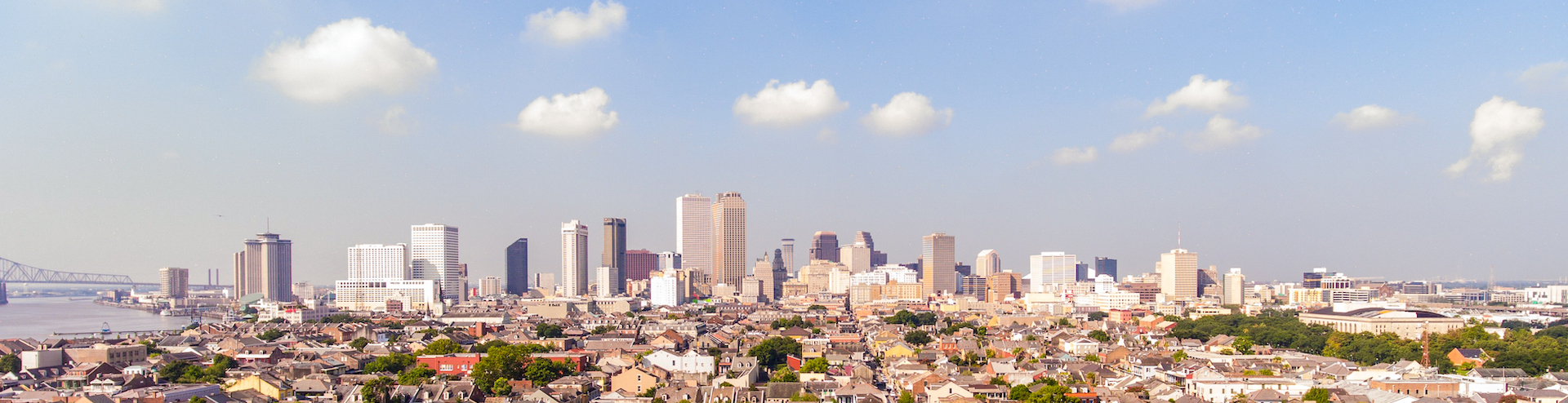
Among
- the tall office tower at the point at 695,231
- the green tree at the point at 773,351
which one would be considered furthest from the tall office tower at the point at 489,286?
the green tree at the point at 773,351

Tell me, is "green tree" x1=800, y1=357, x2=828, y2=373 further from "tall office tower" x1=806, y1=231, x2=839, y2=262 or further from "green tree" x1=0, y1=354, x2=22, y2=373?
"tall office tower" x1=806, y1=231, x2=839, y2=262

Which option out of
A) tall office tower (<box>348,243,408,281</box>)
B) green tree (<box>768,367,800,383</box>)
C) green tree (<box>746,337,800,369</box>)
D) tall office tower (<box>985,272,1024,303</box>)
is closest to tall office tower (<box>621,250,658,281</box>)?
tall office tower (<box>348,243,408,281</box>)

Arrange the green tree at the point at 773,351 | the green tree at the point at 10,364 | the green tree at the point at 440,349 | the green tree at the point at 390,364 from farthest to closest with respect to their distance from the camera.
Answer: the green tree at the point at 773,351 < the green tree at the point at 440,349 < the green tree at the point at 10,364 < the green tree at the point at 390,364

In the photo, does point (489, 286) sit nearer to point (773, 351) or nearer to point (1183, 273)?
point (1183, 273)

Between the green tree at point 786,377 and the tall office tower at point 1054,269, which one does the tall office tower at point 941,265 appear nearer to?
the tall office tower at point 1054,269

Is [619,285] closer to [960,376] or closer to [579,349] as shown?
[579,349]

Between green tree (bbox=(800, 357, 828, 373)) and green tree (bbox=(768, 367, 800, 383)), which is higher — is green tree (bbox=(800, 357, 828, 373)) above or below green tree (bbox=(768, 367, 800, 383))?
below


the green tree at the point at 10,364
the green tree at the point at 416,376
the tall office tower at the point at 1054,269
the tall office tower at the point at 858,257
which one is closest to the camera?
the green tree at the point at 416,376
